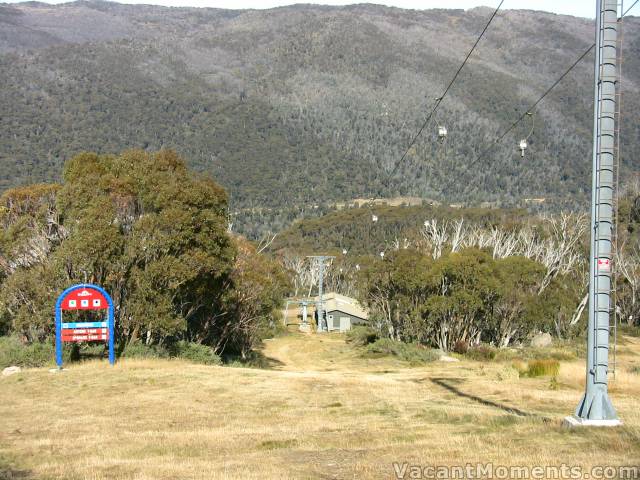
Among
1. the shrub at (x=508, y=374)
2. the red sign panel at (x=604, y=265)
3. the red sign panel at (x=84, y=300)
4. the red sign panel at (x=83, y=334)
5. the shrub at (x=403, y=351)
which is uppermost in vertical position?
the red sign panel at (x=604, y=265)

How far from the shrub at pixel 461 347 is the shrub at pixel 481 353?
124 centimetres

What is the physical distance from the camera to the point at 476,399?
1939 centimetres

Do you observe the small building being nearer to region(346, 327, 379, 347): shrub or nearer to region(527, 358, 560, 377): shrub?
region(346, 327, 379, 347): shrub

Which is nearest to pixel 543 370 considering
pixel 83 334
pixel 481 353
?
pixel 83 334

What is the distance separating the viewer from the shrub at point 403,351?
42.6m

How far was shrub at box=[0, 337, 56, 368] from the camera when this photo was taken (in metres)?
28.6

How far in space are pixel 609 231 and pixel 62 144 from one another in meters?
191

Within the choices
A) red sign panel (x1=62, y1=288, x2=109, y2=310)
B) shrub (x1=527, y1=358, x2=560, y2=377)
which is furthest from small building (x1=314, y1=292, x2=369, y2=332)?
red sign panel (x1=62, y1=288, x2=109, y2=310)

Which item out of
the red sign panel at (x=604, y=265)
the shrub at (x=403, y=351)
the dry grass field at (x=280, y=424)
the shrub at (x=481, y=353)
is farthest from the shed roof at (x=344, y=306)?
the red sign panel at (x=604, y=265)

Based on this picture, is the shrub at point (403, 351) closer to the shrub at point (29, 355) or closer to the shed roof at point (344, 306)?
the shrub at point (29, 355)

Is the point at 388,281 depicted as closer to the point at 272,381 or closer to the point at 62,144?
the point at 272,381

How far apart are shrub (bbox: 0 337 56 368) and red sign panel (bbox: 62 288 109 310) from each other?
347 cm

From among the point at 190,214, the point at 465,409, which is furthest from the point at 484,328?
the point at 465,409

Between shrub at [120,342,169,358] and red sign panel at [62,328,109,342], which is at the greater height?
red sign panel at [62,328,109,342]
